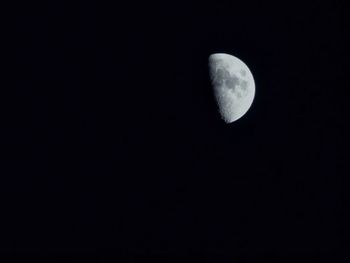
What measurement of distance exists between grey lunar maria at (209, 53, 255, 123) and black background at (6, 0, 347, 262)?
11.6 inches

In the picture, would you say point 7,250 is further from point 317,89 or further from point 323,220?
point 317,89

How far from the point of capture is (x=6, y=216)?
3092 millimetres

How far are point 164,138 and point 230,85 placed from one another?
0.85 m

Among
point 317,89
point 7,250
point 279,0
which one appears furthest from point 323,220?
point 7,250

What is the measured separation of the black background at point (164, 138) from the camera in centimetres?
315

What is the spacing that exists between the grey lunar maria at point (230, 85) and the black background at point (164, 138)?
0.96 feet

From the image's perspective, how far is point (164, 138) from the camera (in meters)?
3.28

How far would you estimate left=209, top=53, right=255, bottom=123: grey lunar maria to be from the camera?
2.73 metres

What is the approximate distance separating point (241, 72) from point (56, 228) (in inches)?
78.1

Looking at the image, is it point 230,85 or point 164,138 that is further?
point 164,138

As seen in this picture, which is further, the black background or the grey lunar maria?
the black background

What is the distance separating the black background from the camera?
3.15 meters

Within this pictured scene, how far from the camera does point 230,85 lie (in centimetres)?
272

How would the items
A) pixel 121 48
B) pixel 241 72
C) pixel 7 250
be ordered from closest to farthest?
pixel 241 72, pixel 7 250, pixel 121 48
